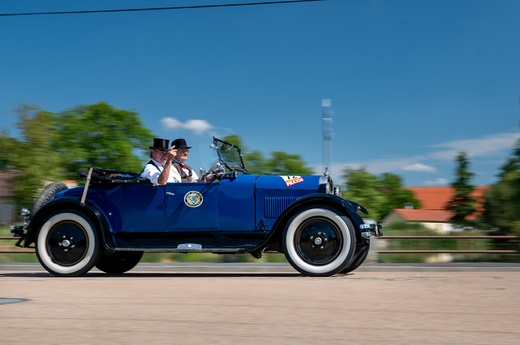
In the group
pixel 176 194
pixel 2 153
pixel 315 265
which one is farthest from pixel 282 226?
pixel 2 153

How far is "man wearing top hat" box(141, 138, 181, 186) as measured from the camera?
24.5 feet

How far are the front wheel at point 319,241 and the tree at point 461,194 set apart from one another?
50449 millimetres

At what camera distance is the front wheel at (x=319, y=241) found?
7.02 metres

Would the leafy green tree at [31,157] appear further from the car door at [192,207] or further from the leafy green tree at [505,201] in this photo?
the car door at [192,207]

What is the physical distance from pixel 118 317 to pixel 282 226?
3.37 m

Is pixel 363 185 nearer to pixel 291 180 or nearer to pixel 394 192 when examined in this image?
pixel 394 192

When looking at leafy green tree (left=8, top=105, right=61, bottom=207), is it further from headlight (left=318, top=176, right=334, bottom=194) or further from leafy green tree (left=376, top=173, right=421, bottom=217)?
leafy green tree (left=376, top=173, right=421, bottom=217)

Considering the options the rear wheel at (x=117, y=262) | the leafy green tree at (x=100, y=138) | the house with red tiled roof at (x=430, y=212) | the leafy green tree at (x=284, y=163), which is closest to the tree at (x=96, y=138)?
the leafy green tree at (x=100, y=138)

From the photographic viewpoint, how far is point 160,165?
7988 mm

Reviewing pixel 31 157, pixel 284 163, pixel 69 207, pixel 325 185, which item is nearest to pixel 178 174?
pixel 69 207

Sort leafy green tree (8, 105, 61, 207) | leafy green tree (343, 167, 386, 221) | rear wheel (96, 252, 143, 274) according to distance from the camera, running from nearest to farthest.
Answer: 1. rear wheel (96, 252, 143, 274)
2. leafy green tree (8, 105, 61, 207)
3. leafy green tree (343, 167, 386, 221)

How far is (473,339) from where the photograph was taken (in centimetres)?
340

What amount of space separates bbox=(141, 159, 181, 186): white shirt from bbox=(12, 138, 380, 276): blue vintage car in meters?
0.07

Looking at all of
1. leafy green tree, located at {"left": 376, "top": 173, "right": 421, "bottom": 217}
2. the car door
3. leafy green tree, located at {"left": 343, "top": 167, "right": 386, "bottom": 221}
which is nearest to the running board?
the car door
